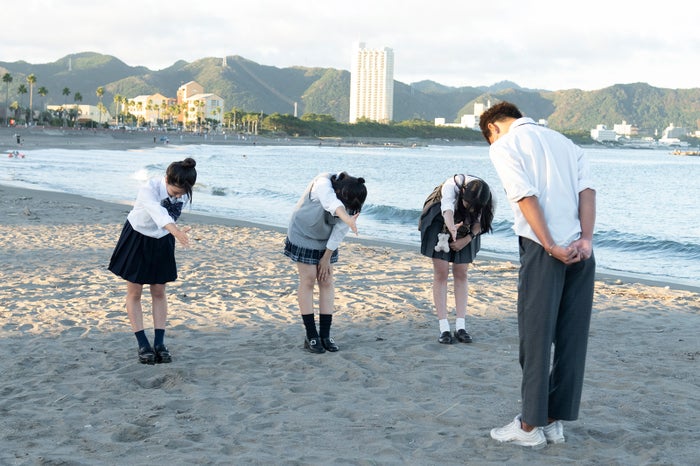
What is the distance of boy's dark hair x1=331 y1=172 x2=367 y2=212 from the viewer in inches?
194

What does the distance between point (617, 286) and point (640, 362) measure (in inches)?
163

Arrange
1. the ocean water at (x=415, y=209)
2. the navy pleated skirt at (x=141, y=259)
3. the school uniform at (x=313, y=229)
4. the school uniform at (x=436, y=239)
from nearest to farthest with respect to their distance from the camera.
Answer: the navy pleated skirt at (x=141, y=259) < the school uniform at (x=313, y=229) < the school uniform at (x=436, y=239) < the ocean water at (x=415, y=209)

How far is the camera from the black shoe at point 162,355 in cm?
530

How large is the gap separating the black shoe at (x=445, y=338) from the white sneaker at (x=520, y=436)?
2.08 meters

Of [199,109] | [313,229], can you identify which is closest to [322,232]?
[313,229]

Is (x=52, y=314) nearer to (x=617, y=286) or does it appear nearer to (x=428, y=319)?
(x=428, y=319)

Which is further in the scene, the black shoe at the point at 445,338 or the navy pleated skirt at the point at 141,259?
the black shoe at the point at 445,338

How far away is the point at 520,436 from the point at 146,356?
2.79 m

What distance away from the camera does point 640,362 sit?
18.1 ft

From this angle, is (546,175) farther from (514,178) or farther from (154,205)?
(154,205)

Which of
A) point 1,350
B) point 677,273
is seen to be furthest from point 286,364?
point 677,273

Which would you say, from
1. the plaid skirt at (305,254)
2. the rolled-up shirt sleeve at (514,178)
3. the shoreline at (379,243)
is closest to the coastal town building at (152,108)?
the shoreline at (379,243)

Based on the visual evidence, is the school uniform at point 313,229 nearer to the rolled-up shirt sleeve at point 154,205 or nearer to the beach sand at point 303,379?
the beach sand at point 303,379

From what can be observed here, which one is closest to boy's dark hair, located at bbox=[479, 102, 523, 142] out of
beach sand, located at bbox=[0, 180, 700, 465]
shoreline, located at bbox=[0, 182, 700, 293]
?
beach sand, located at bbox=[0, 180, 700, 465]
